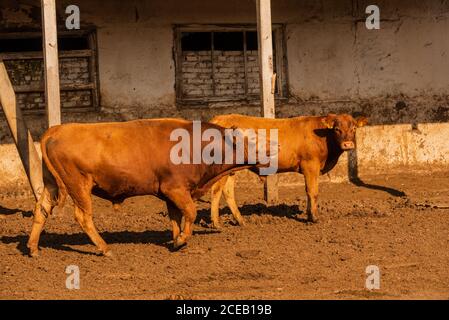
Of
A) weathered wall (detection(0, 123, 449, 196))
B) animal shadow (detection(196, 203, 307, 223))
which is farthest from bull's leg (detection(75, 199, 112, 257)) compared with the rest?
weathered wall (detection(0, 123, 449, 196))

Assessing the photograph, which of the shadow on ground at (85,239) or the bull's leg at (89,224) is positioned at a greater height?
the bull's leg at (89,224)

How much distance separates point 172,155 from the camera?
8969mm

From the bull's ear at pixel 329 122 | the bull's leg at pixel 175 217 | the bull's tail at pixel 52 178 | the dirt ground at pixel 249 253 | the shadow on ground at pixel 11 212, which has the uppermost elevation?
the bull's ear at pixel 329 122

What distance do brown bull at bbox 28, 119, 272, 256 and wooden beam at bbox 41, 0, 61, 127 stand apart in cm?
178

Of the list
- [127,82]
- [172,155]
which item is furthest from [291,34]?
[172,155]

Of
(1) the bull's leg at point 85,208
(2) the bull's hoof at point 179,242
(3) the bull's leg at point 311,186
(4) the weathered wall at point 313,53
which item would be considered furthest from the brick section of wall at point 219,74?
(1) the bull's leg at point 85,208

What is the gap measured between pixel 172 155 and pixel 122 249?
1162 mm

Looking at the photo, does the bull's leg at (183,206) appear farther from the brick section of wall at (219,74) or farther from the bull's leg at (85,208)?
the brick section of wall at (219,74)

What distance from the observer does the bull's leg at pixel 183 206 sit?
894 cm

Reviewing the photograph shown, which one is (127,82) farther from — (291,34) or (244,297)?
(244,297)

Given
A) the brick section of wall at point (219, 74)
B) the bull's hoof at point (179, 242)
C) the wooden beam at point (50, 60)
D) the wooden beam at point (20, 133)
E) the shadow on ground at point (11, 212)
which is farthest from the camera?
the brick section of wall at point (219, 74)

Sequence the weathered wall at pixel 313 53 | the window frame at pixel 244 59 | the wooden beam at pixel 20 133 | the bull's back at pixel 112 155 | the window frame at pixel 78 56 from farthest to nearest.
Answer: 1. the window frame at pixel 244 59
2. the weathered wall at pixel 313 53
3. the window frame at pixel 78 56
4. the wooden beam at pixel 20 133
5. the bull's back at pixel 112 155

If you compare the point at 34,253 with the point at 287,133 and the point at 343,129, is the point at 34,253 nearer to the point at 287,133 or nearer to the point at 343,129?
the point at 287,133

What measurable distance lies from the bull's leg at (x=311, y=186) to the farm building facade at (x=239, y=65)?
3.30m
